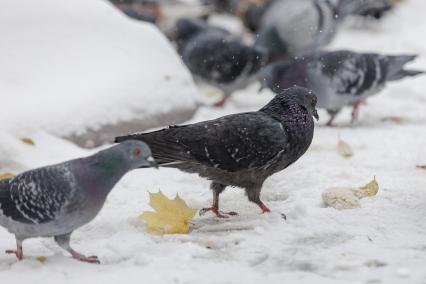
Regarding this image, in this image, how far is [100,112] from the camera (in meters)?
4.88

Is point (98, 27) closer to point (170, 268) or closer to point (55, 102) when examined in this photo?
point (55, 102)

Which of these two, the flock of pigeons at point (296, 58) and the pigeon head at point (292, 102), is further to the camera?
the flock of pigeons at point (296, 58)

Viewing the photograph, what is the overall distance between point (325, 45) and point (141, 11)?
2.08m

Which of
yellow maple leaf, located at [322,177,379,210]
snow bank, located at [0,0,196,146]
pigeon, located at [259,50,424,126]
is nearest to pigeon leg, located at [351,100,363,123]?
pigeon, located at [259,50,424,126]

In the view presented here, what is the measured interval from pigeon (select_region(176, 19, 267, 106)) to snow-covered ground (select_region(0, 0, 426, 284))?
132 centimetres

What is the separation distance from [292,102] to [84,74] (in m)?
2.13

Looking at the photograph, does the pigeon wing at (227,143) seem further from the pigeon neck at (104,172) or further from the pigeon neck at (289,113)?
the pigeon neck at (104,172)

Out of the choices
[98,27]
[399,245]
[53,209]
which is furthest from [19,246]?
[98,27]

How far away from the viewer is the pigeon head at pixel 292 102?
136 inches

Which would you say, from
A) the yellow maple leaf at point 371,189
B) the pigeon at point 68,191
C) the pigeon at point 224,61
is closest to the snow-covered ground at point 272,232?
the yellow maple leaf at point 371,189

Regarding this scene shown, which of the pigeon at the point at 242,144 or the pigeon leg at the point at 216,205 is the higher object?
the pigeon at the point at 242,144

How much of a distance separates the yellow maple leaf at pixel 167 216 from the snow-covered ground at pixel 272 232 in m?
0.06

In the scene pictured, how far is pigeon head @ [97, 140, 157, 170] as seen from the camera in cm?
270

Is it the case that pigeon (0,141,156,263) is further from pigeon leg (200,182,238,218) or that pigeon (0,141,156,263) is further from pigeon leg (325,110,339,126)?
pigeon leg (325,110,339,126)
